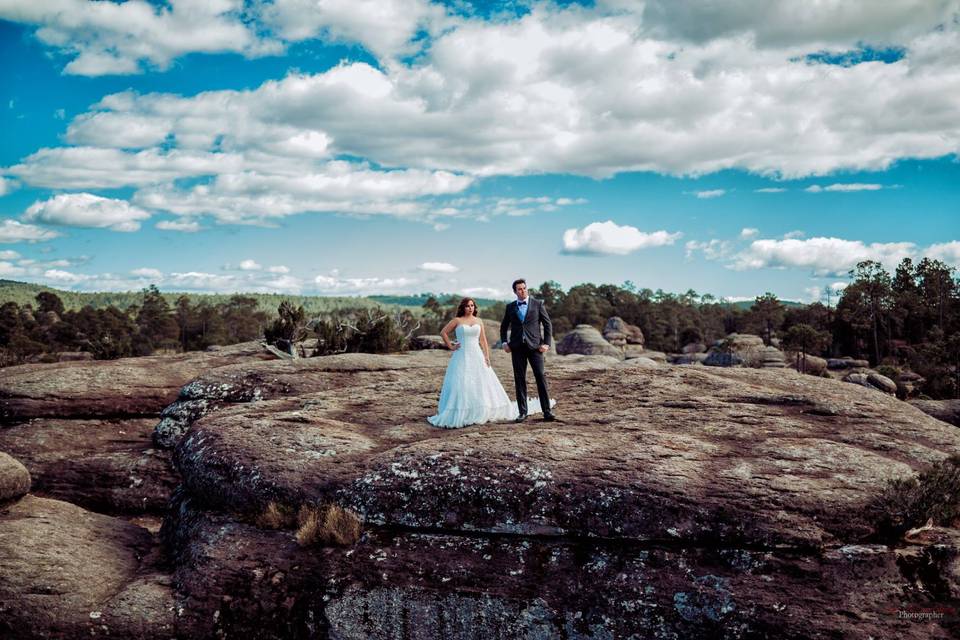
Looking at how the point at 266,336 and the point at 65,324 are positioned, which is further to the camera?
the point at 65,324

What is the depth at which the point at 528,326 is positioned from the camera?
13.7 meters

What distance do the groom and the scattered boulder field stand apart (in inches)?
35.5

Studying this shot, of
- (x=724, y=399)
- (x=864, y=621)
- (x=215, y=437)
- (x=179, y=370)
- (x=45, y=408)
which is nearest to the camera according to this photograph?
(x=864, y=621)

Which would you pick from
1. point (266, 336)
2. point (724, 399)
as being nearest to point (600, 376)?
point (724, 399)

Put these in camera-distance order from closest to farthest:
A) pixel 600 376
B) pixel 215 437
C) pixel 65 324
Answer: pixel 215 437, pixel 600 376, pixel 65 324

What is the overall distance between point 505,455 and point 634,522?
2.51m

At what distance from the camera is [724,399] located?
15289 mm

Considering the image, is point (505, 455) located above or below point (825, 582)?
above

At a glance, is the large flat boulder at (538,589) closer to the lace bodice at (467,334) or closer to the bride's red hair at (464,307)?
the lace bodice at (467,334)

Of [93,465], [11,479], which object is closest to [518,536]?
[11,479]

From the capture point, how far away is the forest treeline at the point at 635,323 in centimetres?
4141

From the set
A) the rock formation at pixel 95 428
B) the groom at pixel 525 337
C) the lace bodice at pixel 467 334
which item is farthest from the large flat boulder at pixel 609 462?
the rock formation at pixel 95 428

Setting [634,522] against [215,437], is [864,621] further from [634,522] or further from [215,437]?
[215,437]

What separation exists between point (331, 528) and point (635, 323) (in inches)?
4401
